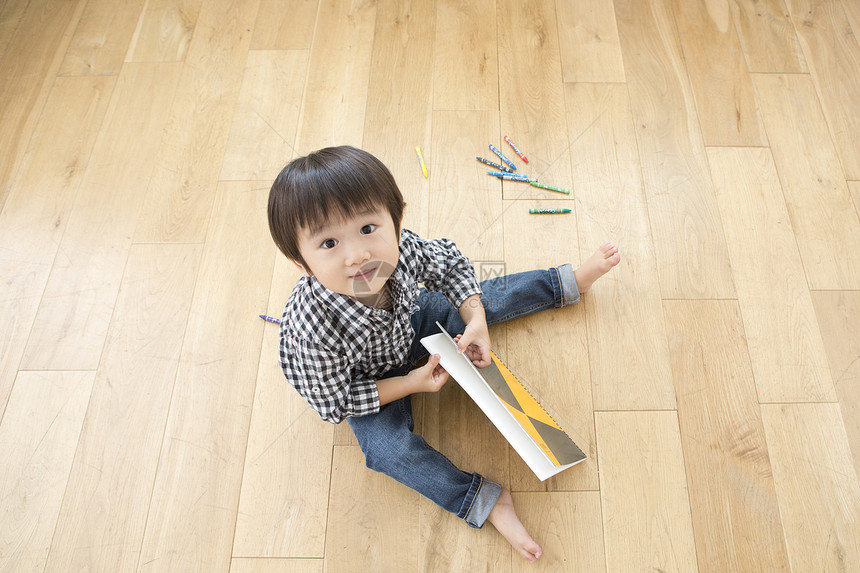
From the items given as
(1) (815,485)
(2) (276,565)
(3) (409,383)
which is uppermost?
(3) (409,383)

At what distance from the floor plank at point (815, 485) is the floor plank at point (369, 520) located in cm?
59

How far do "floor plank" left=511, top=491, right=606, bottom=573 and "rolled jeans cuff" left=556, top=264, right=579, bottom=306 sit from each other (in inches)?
13.4

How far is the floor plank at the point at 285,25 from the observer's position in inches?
57.2

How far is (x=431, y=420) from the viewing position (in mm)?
1012

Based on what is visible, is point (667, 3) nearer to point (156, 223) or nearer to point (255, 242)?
point (255, 242)

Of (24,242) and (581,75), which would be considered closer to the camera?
(24,242)

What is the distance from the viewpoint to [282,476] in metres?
0.98

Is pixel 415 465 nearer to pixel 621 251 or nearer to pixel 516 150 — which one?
pixel 621 251

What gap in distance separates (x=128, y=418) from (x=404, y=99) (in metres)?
0.88

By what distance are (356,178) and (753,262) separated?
0.83 meters

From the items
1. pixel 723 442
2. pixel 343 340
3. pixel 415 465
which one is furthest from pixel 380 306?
pixel 723 442

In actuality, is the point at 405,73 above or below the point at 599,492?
above

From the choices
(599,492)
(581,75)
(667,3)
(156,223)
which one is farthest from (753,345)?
(156,223)

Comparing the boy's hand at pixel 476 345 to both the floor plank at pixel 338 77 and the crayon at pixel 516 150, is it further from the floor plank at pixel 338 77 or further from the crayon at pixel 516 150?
the floor plank at pixel 338 77
